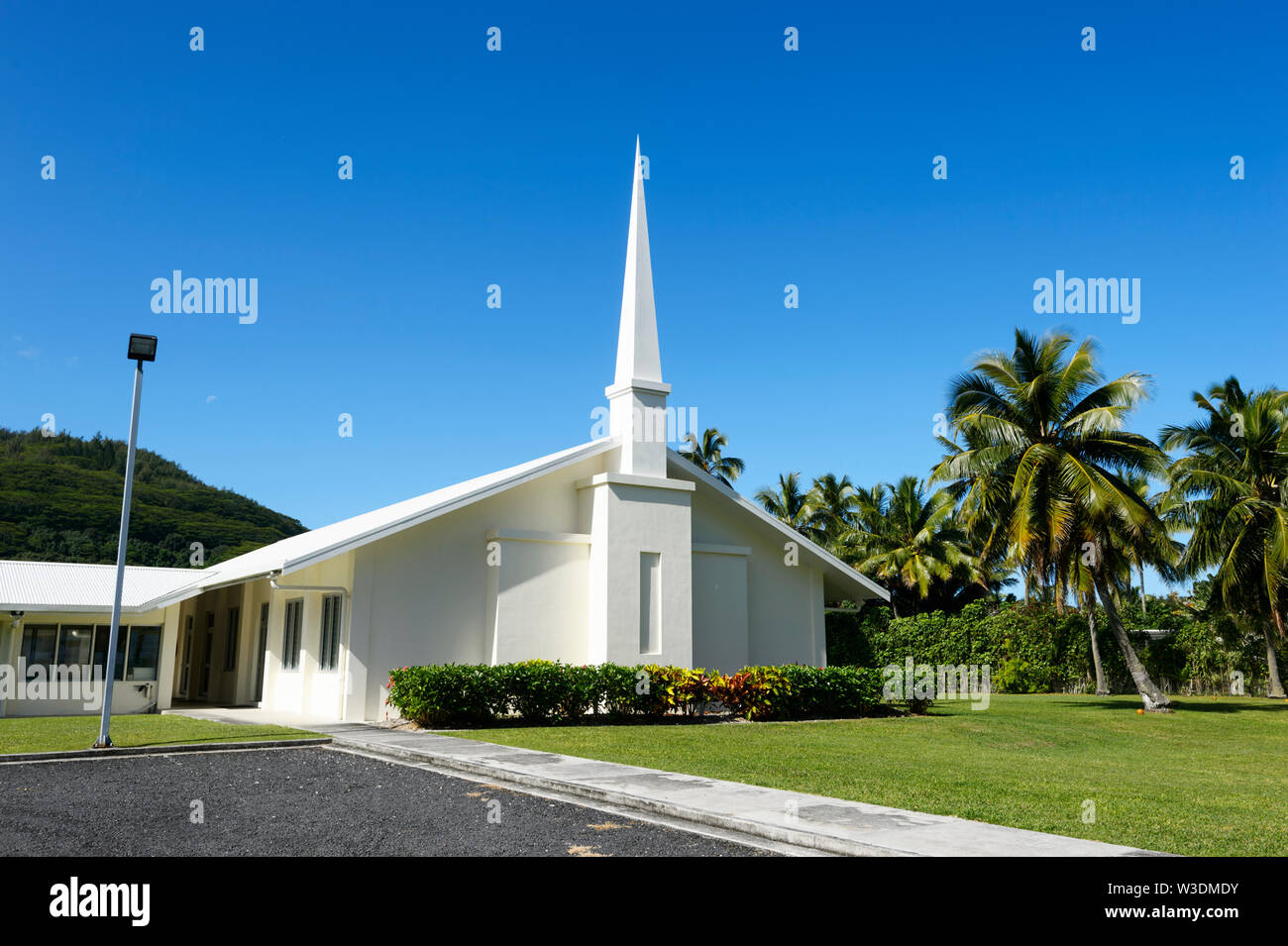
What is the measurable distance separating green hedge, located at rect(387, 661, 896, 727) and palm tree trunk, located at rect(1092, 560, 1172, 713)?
7.66 metres

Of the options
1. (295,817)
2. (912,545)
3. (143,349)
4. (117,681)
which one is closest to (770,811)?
(295,817)

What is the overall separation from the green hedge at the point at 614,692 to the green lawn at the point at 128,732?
7.56ft

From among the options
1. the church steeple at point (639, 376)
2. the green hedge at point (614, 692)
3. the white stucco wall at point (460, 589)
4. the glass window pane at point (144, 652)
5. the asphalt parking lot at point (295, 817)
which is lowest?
the asphalt parking lot at point (295, 817)

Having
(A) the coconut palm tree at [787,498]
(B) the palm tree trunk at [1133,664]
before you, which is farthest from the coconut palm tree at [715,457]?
(B) the palm tree trunk at [1133,664]

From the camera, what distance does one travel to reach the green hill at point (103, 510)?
4831 cm

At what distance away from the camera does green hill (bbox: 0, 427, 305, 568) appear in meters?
48.3

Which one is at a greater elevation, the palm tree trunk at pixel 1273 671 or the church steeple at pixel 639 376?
the church steeple at pixel 639 376

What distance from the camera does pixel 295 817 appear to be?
8.25m

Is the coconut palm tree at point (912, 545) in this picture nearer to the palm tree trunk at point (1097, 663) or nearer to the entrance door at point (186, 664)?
the palm tree trunk at point (1097, 663)

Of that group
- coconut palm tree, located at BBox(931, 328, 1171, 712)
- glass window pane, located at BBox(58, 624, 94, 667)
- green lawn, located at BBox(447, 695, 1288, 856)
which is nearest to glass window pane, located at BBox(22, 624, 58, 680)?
glass window pane, located at BBox(58, 624, 94, 667)

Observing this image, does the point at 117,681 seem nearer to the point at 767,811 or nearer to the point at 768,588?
the point at 768,588

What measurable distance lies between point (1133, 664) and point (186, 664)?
27467 millimetres
